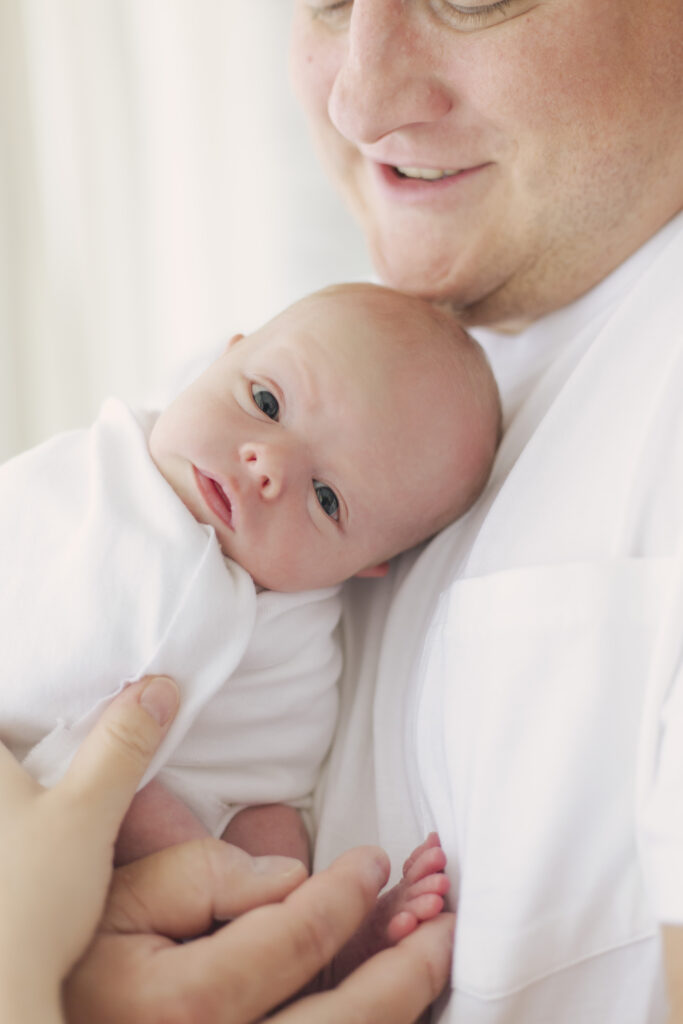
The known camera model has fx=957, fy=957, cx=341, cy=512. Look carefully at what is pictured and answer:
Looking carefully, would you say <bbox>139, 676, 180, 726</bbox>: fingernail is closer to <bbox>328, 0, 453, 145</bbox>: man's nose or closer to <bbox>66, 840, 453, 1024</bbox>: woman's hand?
<bbox>66, 840, 453, 1024</bbox>: woman's hand

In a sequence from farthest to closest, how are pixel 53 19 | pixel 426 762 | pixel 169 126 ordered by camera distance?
1. pixel 169 126
2. pixel 53 19
3. pixel 426 762

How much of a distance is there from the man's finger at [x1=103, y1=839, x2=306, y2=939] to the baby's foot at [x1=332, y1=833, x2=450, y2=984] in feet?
0.35

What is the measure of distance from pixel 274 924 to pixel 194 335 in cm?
207

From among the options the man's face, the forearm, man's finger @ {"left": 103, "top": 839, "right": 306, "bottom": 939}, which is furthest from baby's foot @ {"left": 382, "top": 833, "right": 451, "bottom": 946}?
the man's face

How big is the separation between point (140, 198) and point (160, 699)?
1.99 m

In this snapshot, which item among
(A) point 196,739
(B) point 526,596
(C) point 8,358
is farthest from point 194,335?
(B) point 526,596

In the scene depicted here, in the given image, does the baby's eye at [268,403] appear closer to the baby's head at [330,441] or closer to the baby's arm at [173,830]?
the baby's head at [330,441]

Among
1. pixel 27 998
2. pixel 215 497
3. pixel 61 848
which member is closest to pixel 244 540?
pixel 215 497

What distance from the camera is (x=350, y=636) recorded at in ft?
4.34

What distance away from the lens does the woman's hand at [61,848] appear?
2.55 feet

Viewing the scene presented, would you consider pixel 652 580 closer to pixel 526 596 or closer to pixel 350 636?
pixel 526 596

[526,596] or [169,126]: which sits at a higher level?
[169,126]

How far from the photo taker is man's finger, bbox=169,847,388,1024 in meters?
0.83

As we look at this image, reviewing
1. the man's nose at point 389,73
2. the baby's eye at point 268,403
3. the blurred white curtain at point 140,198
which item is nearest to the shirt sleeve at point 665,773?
the baby's eye at point 268,403
